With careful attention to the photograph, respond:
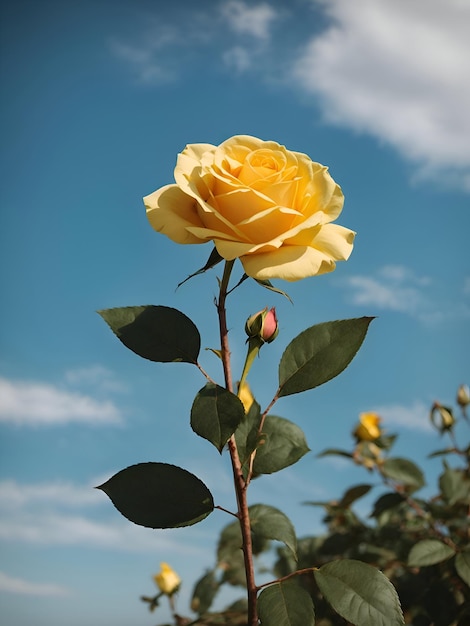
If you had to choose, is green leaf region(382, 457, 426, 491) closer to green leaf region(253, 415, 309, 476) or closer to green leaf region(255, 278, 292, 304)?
green leaf region(253, 415, 309, 476)

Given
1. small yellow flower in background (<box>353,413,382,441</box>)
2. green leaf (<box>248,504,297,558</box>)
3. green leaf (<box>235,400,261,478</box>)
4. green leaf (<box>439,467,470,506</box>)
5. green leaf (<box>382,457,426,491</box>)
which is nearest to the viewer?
green leaf (<box>235,400,261,478</box>)

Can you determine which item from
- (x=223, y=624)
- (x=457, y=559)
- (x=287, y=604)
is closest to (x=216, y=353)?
(x=287, y=604)

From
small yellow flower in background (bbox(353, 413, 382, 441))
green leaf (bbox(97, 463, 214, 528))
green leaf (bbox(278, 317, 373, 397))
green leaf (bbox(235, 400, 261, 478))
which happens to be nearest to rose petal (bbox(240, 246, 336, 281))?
green leaf (bbox(278, 317, 373, 397))

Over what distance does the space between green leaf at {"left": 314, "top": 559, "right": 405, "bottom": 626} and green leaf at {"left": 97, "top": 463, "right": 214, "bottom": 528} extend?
0.23 metres

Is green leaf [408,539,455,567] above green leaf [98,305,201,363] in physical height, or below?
below

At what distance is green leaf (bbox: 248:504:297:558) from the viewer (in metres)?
1.31

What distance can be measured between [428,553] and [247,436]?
3.25 ft

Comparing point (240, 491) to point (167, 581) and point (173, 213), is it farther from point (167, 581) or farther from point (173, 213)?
point (167, 581)

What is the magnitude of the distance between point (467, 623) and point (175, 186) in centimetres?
152

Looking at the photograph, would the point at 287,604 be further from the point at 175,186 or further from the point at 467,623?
the point at 467,623

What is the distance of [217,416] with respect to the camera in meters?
1.07

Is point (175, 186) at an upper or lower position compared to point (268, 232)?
upper

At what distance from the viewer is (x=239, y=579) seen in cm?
251

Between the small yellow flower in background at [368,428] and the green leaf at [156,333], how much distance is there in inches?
73.4
